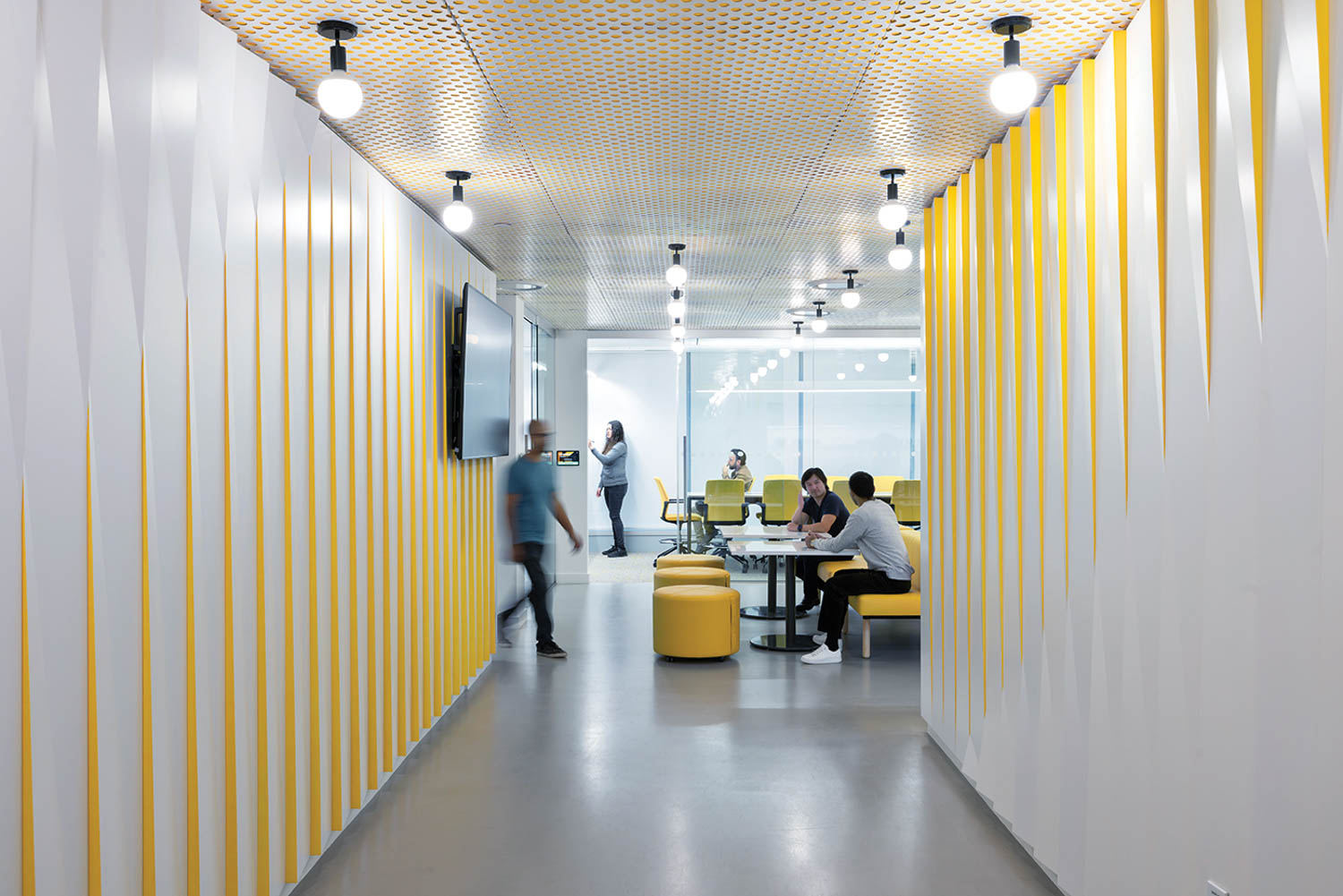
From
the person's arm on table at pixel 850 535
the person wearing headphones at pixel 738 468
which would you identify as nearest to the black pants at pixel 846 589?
A: the person's arm on table at pixel 850 535

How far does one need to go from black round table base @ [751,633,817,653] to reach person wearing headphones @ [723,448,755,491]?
446cm

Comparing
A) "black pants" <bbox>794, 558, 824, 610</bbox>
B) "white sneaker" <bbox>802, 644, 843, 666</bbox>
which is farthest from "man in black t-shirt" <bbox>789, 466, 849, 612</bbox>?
"white sneaker" <bbox>802, 644, 843, 666</bbox>

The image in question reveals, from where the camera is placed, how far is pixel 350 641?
437cm

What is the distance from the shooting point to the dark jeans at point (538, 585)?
23.6 feet

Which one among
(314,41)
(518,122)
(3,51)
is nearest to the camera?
(3,51)

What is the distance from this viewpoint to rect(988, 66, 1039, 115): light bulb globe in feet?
10.3

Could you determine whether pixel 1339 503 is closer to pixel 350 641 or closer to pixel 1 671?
pixel 1 671

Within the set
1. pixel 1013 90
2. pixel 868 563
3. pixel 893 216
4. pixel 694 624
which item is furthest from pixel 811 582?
pixel 1013 90

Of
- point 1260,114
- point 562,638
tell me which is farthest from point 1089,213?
point 562,638

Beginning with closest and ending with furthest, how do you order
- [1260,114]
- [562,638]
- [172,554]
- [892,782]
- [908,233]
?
→ 1. [1260,114]
2. [172,554]
3. [892,782]
4. [908,233]
5. [562,638]

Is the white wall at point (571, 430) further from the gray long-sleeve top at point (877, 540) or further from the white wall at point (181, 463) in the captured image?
the white wall at point (181, 463)

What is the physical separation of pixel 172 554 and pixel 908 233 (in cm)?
520

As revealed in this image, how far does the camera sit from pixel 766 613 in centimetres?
927

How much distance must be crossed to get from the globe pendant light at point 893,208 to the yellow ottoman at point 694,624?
3451 mm
